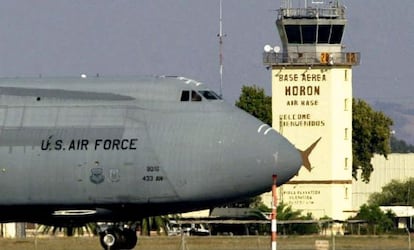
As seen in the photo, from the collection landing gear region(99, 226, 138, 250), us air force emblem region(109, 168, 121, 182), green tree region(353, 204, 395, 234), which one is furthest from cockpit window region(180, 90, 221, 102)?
green tree region(353, 204, 395, 234)

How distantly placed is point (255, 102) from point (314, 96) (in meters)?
25.0

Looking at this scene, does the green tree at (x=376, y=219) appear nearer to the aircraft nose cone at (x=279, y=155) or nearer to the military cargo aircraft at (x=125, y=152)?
the aircraft nose cone at (x=279, y=155)

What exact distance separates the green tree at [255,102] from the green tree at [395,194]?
15.1 m

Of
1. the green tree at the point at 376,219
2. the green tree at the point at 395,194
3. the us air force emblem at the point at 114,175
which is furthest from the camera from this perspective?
the green tree at the point at 395,194

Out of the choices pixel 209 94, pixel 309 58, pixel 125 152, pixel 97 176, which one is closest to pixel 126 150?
pixel 125 152

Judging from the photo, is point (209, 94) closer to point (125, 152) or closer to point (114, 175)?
point (125, 152)

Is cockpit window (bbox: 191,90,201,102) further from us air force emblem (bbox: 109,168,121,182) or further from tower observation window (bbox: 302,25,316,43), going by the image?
tower observation window (bbox: 302,25,316,43)

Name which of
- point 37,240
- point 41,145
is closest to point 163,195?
point 41,145

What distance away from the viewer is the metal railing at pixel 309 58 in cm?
9969

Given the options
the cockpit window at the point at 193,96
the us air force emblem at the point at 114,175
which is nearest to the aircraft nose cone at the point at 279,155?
the cockpit window at the point at 193,96

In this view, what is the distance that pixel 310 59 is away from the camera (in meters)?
99.9

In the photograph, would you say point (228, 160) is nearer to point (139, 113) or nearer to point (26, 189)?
point (139, 113)

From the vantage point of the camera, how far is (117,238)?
1831 inches

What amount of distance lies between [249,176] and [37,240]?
14573mm
